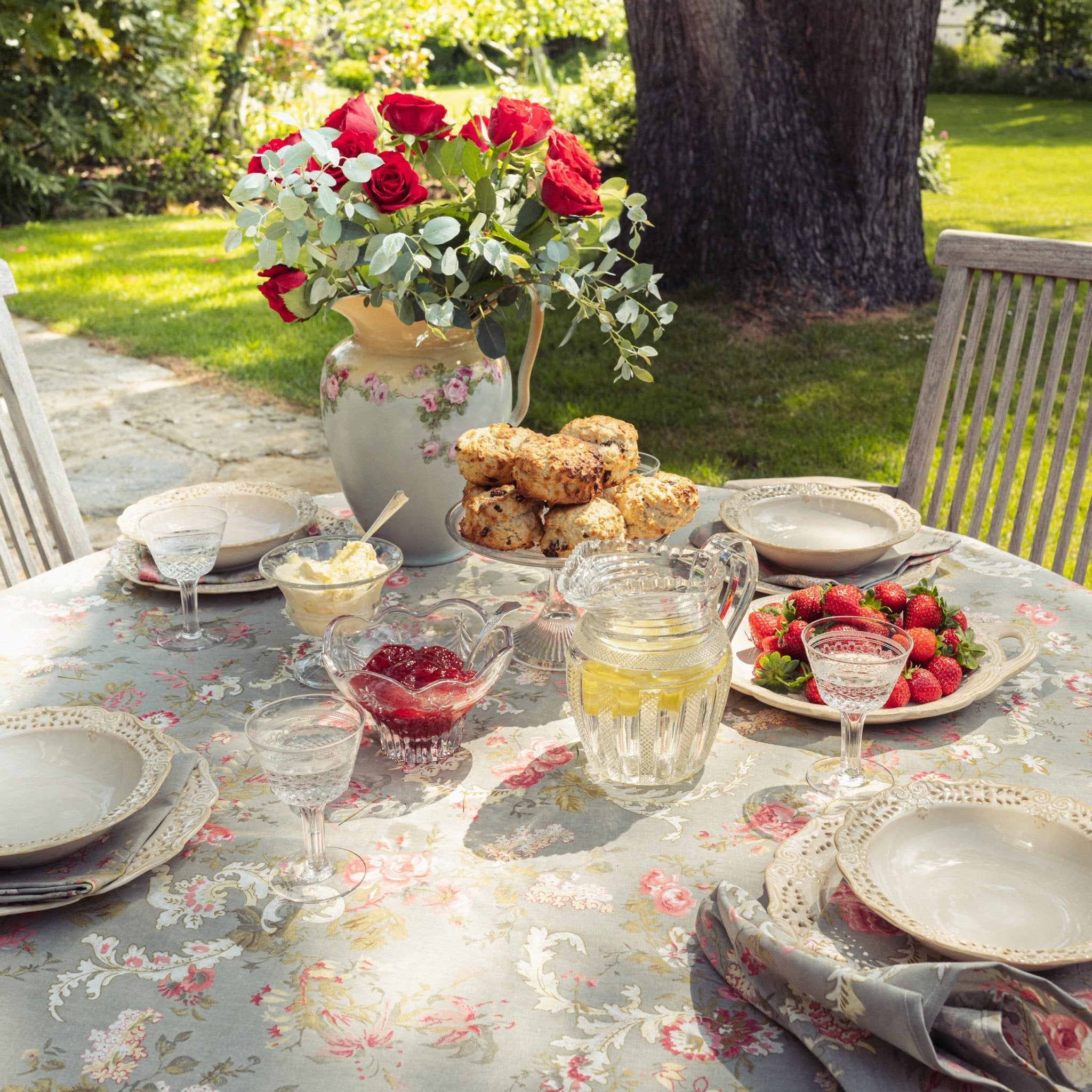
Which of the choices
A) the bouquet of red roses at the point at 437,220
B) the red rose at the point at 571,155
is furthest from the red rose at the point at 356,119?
the red rose at the point at 571,155

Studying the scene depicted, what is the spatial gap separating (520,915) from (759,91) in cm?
566

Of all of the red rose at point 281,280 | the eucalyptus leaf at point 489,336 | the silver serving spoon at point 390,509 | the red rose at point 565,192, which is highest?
the red rose at point 565,192

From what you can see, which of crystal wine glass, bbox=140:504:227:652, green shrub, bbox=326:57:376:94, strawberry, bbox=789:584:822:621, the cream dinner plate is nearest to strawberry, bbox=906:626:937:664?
strawberry, bbox=789:584:822:621

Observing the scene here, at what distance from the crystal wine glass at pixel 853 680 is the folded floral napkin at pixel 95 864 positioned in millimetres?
704

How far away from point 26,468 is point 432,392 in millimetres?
968

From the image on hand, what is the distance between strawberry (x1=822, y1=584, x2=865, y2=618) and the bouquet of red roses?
43cm

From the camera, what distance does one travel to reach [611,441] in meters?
1.59

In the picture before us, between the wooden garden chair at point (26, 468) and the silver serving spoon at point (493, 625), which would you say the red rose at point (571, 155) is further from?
the wooden garden chair at point (26, 468)

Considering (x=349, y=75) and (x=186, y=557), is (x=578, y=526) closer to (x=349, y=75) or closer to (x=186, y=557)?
(x=186, y=557)

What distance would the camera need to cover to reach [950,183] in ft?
34.8

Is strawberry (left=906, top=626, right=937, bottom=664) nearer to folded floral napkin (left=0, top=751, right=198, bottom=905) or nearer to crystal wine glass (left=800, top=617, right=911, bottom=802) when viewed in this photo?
crystal wine glass (left=800, top=617, right=911, bottom=802)

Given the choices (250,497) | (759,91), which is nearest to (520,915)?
(250,497)

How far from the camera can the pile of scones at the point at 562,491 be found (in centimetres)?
150

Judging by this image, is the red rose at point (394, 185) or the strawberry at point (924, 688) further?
the red rose at point (394, 185)
